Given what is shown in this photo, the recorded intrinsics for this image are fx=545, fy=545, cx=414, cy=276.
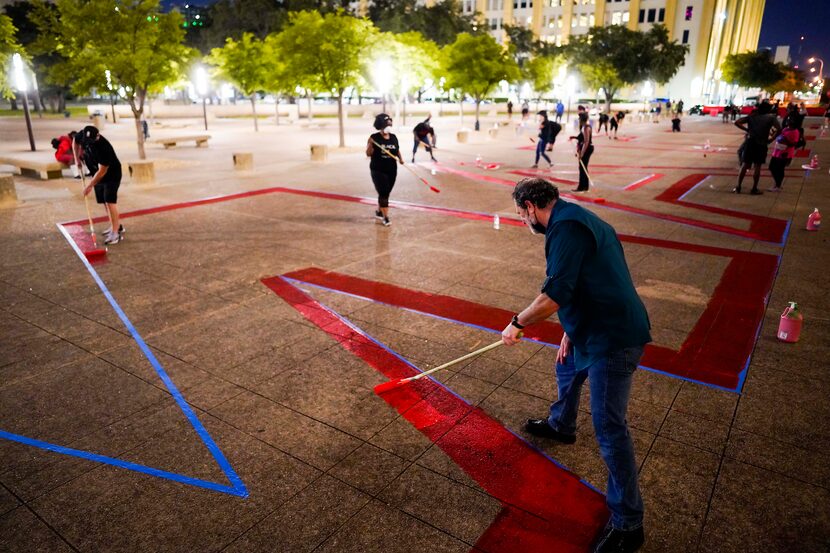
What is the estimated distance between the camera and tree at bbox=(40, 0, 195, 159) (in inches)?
677

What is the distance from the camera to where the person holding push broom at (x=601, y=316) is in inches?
116

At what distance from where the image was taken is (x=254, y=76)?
3631cm

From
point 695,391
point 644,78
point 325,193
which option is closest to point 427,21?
point 644,78

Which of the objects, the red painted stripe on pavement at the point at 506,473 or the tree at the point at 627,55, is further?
the tree at the point at 627,55

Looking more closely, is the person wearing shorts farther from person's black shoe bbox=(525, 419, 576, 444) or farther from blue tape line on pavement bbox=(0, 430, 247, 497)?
blue tape line on pavement bbox=(0, 430, 247, 497)

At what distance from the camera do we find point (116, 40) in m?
17.6

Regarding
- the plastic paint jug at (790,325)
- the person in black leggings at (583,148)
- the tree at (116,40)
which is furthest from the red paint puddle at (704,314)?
the tree at (116,40)

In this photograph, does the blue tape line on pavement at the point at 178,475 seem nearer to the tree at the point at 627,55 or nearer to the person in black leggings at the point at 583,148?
the person in black leggings at the point at 583,148

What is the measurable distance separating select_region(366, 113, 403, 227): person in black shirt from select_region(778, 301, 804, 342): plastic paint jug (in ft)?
21.5

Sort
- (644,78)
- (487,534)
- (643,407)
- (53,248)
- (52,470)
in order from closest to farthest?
(487,534)
(52,470)
(643,407)
(53,248)
(644,78)

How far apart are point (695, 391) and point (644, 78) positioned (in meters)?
68.0

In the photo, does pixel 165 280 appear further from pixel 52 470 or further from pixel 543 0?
pixel 543 0

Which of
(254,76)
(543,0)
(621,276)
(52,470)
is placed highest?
(543,0)

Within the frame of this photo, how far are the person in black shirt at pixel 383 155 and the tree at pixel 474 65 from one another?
27.6 m
